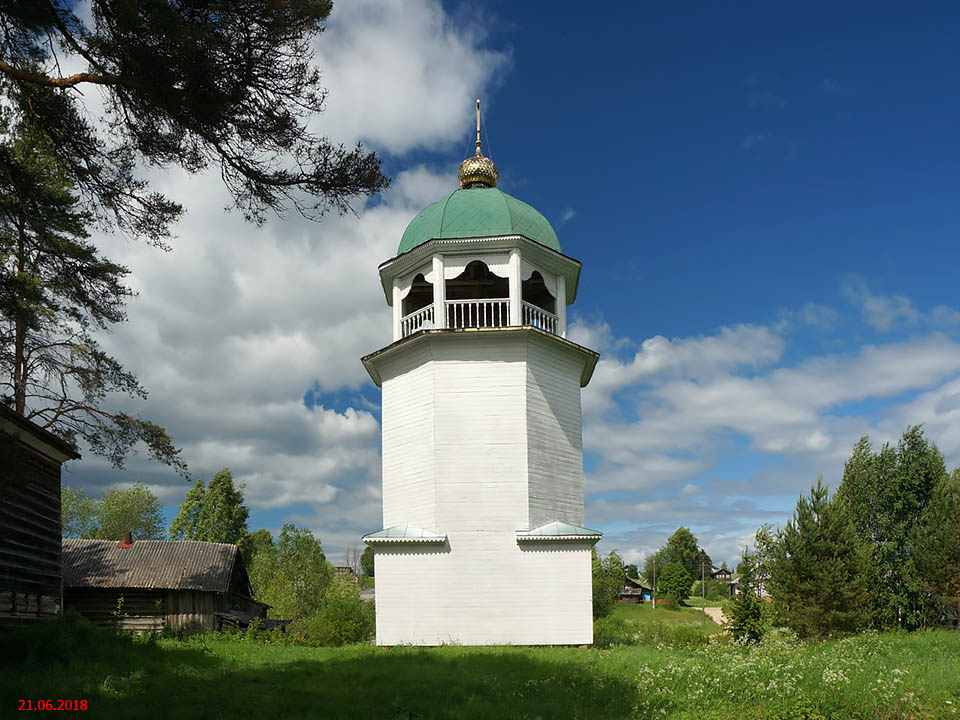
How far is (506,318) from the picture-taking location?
19.2 metres

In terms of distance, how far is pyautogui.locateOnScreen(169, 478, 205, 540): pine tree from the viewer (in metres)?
49.2

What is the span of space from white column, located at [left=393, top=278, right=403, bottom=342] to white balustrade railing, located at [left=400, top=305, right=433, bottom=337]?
106mm

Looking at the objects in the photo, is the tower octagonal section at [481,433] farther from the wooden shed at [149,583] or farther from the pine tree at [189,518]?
the pine tree at [189,518]

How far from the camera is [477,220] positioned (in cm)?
1803

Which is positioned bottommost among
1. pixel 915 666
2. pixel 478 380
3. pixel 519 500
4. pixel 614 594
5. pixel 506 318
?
pixel 614 594

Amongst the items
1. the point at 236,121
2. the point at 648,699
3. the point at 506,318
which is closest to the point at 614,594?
the point at 506,318

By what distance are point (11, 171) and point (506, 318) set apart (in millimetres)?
11872

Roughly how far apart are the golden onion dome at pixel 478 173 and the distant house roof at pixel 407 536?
9.56 m

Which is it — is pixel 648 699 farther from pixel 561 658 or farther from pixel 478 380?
pixel 478 380

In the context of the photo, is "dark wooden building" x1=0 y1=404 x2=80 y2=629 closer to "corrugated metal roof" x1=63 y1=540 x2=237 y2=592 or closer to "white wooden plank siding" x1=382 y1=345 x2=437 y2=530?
"white wooden plank siding" x1=382 y1=345 x2=437 y2=530

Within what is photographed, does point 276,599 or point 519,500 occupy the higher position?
point 519,500

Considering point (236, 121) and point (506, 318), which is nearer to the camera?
point (236, 121)

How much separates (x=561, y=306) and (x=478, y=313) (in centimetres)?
236

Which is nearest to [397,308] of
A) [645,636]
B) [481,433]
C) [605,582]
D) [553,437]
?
[481,433]
